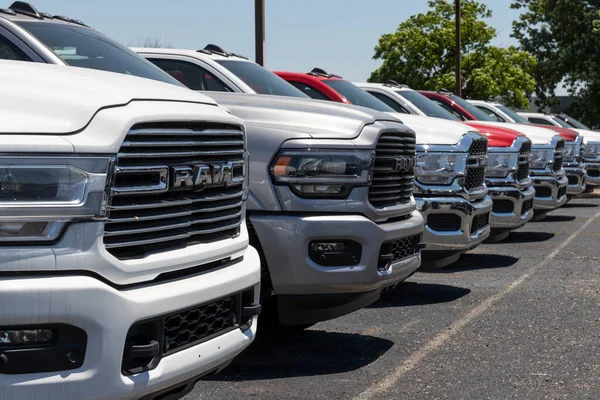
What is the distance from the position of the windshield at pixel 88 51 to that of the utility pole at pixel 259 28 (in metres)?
10.5

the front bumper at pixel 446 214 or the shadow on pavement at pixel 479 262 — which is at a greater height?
the front bumper at pixel 446 214

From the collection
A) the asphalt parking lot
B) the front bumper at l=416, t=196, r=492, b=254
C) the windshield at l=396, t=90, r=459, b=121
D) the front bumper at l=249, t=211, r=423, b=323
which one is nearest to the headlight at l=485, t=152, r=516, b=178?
the windshield at l=396, t=90, r=459, b=121

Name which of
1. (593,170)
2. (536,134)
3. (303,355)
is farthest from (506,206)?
(593,170)

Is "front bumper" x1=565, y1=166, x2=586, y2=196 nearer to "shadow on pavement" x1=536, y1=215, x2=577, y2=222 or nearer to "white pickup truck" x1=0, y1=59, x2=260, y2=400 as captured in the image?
"shadow on pavement" x1=536, y1=215, x2=577, y2=222

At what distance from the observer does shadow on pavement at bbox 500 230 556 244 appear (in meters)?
14.6

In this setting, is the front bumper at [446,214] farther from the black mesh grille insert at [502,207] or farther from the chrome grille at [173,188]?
the chrome grille at [173,188]

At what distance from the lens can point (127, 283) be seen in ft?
11.9

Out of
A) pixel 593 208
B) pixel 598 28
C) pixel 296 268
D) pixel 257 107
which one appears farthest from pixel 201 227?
pixel 598 28

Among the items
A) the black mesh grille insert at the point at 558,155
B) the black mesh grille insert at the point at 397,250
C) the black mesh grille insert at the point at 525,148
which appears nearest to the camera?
the black mesh grille insert at the point at 397,250

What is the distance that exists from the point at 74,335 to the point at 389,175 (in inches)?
139

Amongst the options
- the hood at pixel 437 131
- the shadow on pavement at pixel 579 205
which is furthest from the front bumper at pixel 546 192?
the shadow on pavement at pixel 579 205

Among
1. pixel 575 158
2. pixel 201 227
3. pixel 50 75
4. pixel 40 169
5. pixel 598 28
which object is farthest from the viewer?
pixel 598 28

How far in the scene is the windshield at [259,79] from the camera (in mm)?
8367

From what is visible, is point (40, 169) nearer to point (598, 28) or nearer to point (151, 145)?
point (151, 145)
